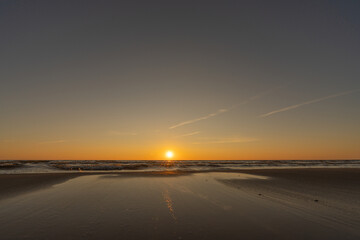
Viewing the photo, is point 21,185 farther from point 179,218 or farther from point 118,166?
point 118,166

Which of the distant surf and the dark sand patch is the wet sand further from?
the distant surf

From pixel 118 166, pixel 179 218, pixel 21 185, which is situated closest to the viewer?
pixel 179 218

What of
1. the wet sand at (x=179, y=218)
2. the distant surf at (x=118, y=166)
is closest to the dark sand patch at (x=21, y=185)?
the wet sand at (x=179, y=218)

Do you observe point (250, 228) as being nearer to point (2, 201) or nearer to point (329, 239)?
point (329, 239)

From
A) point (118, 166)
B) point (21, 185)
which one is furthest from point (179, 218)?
point (118, 166)

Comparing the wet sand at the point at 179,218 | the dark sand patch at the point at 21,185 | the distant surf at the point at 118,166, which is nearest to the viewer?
the wet sand at the point at 179,218

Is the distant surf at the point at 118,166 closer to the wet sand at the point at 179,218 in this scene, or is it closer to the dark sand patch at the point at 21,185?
the dark sand patch at the point at 21,185

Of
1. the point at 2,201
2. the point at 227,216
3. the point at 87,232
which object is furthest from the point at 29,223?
the point at 227,216

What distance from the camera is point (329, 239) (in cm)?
670

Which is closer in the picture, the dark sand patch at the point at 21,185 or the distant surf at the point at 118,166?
the dark sand patch at the point at 21,185

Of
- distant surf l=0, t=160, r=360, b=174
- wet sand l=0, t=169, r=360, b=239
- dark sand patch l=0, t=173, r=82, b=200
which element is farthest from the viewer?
distant surf l=0, t=160, r=360, b=174

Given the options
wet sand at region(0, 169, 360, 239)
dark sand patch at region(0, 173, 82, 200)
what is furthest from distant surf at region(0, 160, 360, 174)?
wet sand at region(0, 169, 360, 239)

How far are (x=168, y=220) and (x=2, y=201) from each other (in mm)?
11245

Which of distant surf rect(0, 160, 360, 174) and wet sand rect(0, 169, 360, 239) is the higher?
distant surf rect(0, 160, 360, 174)
